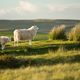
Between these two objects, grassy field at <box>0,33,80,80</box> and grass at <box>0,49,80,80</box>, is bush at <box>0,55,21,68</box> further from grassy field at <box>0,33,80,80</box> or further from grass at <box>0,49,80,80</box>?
grass at <box>0,49,80,80</box>

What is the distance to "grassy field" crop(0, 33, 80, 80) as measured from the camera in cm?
1482

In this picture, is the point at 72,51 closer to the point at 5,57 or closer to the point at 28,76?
the point at 5,57

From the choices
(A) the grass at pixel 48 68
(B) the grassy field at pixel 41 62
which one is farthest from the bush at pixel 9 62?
(A) the grass at pixel 48 68

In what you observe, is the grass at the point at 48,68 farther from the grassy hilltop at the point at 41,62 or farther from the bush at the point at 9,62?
the bush at the point at 9,62

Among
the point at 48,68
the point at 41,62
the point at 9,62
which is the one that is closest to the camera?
the point at 48,68

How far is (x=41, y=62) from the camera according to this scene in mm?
18672

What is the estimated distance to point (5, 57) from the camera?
18891mm

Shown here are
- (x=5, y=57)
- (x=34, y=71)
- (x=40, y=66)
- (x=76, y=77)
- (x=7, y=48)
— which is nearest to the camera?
(x=76, y=77)

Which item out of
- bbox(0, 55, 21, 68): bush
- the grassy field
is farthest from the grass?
bbox(0, 55, 21, 68): bush

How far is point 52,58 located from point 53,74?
14.6 ft

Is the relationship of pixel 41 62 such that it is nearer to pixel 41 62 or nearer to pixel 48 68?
pixel 41 62

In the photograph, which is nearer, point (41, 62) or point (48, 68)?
point (48, 68)

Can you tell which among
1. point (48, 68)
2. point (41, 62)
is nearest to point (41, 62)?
point (41, 62)

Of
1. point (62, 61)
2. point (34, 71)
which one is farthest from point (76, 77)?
point (62, 61)
